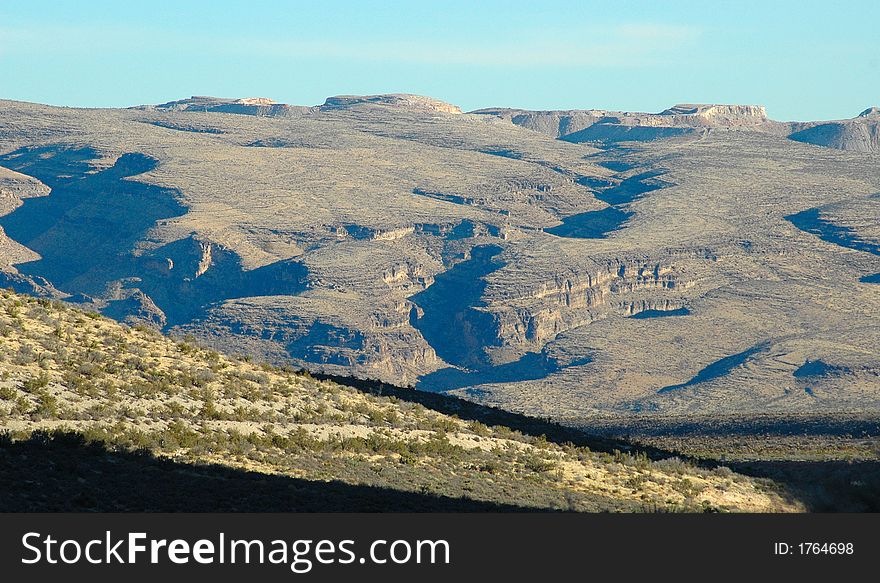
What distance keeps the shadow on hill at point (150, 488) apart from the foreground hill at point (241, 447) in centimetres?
6

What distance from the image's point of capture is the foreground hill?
112 feet

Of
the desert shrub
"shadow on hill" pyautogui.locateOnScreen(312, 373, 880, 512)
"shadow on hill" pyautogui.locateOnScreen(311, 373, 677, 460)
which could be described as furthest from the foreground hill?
"shadow on hill" pyautogui.locateOnScreen(311, 373, 677, 460)

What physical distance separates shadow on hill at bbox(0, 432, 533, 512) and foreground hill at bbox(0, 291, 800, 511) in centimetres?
6

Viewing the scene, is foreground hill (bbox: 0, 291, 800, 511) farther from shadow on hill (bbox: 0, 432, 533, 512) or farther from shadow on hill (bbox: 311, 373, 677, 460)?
shadow on hill (bbox: 311, 373, 677, 460)

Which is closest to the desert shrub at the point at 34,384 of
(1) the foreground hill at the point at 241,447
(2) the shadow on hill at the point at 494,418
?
(1) the foreground hill at the point at 241,447

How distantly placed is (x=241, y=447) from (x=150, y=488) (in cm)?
731

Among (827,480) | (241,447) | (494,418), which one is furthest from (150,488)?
(494,418)

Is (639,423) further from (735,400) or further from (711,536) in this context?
(735,400)

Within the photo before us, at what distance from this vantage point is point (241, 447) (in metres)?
40.5

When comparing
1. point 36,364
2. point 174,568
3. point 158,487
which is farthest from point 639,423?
point 174,568

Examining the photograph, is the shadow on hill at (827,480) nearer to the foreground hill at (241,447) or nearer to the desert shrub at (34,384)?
the foreground hill at (241,447)

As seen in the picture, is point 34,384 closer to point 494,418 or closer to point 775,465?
point 494,418

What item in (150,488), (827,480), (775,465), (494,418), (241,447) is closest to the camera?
(150,488)

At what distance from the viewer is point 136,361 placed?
46.1 meters
